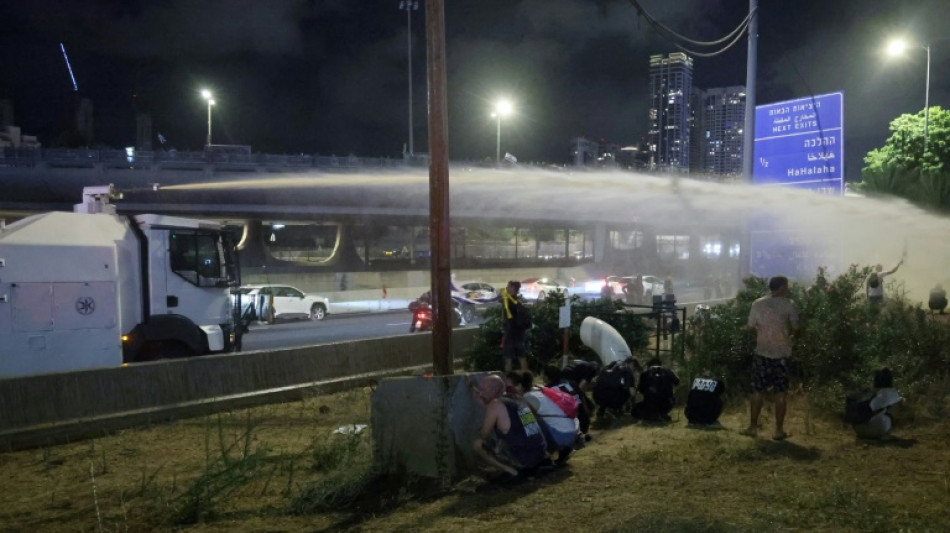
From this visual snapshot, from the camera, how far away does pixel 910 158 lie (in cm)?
2797

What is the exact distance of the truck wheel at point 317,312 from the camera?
93.4ft

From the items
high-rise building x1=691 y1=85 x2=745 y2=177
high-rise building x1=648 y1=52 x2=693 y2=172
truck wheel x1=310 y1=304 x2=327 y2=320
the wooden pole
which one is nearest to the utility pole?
the wooden pole

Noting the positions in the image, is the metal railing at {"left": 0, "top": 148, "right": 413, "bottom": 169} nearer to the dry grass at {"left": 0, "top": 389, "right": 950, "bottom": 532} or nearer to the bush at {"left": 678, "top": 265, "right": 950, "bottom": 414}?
the bush at {"left": 678, "top": 265, "right": 950, "bottom": 414}

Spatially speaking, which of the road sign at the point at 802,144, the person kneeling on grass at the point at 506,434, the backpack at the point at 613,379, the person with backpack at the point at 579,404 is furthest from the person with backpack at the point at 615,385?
the road sign at the point at 802,144

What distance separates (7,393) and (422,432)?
461 cm

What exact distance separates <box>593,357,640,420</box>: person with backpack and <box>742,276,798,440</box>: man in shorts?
1.43 m

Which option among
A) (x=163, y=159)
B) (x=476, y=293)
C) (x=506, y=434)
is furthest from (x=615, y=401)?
(x=163, y=159)

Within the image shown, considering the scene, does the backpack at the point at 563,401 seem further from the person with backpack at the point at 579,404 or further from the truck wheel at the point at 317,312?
the truck wheel at the point at 317,312

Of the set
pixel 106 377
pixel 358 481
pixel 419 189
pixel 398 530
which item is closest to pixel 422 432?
pixel 358 481

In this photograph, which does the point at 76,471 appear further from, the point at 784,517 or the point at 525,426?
the point at 784,517

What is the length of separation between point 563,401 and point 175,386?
5029 mm

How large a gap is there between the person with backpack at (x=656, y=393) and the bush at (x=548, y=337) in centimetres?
363

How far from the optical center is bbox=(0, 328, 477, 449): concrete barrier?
7574mm

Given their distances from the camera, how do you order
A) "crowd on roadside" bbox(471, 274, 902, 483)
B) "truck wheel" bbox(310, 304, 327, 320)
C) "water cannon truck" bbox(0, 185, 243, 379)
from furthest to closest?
"truck wheel" bbox(310, 304, 327, 320) < "water cannon truck" bbox(0, 185, 243, 379) < "crowd on roadside" bbox(471, 274, 902, 483)
